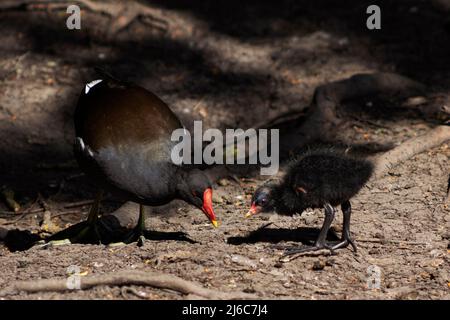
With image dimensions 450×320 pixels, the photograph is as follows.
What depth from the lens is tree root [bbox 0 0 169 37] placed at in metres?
10.3

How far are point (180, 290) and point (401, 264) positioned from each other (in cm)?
157

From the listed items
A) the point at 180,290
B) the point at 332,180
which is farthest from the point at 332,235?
the point at 180,290

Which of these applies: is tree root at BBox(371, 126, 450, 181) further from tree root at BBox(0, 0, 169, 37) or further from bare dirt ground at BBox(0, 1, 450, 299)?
tree root at BBox(0, 0, 169, 37)

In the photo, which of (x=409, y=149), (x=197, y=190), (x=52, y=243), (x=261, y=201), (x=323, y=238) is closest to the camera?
(x=323, y=238)

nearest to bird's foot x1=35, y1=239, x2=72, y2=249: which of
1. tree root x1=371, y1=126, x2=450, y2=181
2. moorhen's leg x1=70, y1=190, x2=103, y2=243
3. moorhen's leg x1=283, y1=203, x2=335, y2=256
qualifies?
moorhen's leg x1=70, y1=190, x2=103, y2=243

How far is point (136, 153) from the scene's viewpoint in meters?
5.66

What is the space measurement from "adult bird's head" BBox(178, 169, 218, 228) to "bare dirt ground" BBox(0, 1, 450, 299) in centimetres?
30

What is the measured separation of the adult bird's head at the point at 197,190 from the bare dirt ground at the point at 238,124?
11.9 inches

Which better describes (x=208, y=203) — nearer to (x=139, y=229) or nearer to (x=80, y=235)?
(x=139, y=229)

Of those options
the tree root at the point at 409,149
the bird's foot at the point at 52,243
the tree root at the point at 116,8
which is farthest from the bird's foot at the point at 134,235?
the tree root at the point at 116,8

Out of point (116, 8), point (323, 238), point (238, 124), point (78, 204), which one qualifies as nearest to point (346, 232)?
point (323, 238)

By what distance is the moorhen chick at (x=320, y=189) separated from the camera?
5.48 m

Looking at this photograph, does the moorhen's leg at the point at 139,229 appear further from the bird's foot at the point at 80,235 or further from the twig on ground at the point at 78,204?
the twig on ground at the point at 78,204

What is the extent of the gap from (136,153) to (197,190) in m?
0.52
